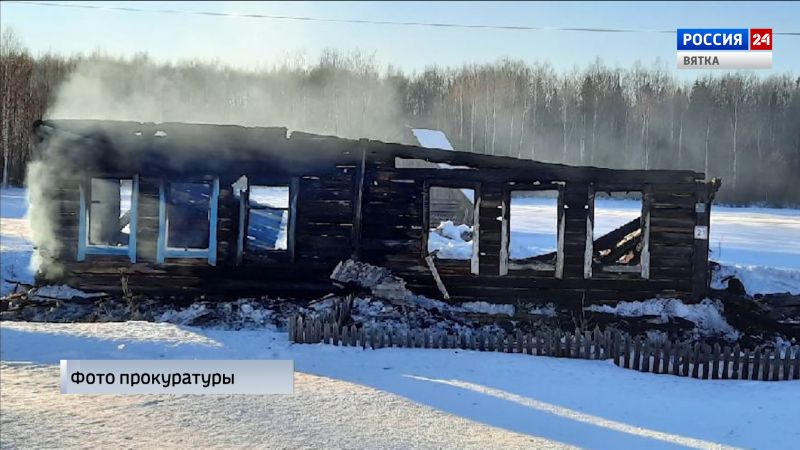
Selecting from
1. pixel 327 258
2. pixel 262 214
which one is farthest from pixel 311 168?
pixel 262 214

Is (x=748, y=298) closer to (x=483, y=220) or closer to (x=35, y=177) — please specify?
(x=483, y=220)

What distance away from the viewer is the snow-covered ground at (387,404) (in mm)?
3932

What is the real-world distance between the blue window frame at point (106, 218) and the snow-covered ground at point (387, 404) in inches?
106

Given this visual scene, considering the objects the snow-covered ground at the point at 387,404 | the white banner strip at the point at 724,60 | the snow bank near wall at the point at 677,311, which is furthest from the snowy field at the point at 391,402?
the white banner strip at the point at 724,60

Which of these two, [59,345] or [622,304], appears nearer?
[59,345]

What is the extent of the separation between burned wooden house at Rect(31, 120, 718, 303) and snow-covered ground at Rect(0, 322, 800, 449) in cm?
225

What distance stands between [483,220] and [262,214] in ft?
13.5

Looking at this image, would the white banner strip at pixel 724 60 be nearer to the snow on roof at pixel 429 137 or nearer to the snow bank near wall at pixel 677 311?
the snow on roof at pixel 429 137

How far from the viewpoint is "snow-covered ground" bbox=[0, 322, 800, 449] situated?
3932mm

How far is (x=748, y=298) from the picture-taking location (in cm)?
946

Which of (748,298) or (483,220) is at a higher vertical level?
(483,220)

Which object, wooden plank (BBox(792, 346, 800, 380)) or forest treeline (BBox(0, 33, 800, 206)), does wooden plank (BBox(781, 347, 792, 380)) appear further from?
forest treeline (BBox(0, 33, 800, 206))

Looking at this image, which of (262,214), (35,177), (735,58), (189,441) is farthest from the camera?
(262,214)

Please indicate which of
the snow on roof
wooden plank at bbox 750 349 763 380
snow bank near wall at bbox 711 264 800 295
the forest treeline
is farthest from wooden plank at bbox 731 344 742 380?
the snow on roof
